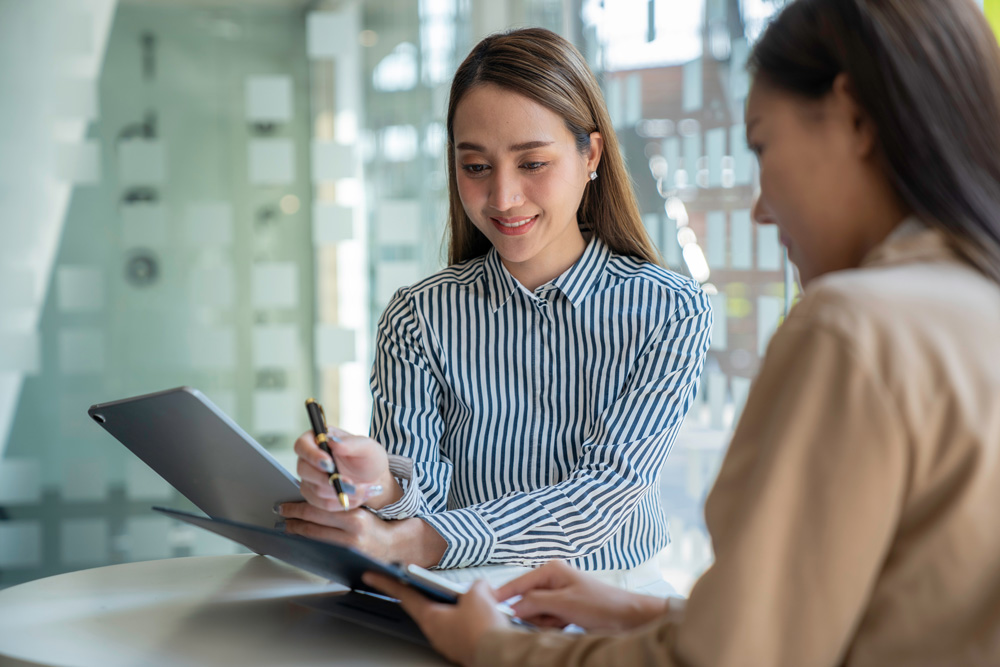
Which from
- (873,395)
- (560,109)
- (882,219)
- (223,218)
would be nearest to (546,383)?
(560,109)

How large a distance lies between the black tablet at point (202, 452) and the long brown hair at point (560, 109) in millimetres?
708

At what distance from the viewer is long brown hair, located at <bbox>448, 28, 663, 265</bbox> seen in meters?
1.52

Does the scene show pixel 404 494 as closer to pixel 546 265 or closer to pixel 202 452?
pixel 202 452

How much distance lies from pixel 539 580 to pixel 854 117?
58 centimetres

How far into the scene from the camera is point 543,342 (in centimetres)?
159

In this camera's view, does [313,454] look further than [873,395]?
Yes

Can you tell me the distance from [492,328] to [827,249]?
0.88 m

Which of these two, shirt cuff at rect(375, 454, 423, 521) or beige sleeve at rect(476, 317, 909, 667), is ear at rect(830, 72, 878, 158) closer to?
beige sleeve at rect(476, 317, 909, 667)

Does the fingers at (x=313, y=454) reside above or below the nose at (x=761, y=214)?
below

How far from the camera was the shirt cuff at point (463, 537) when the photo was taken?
1.33 metres

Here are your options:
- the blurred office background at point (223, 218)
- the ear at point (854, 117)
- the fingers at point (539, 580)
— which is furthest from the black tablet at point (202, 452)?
the blurred office background at point (223, 218)

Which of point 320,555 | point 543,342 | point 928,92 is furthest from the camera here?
point 543,342

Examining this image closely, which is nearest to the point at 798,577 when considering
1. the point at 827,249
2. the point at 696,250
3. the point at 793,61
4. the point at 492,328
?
the point at 827,249

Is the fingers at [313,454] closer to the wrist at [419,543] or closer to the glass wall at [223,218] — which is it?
the wrist at [419,543]
